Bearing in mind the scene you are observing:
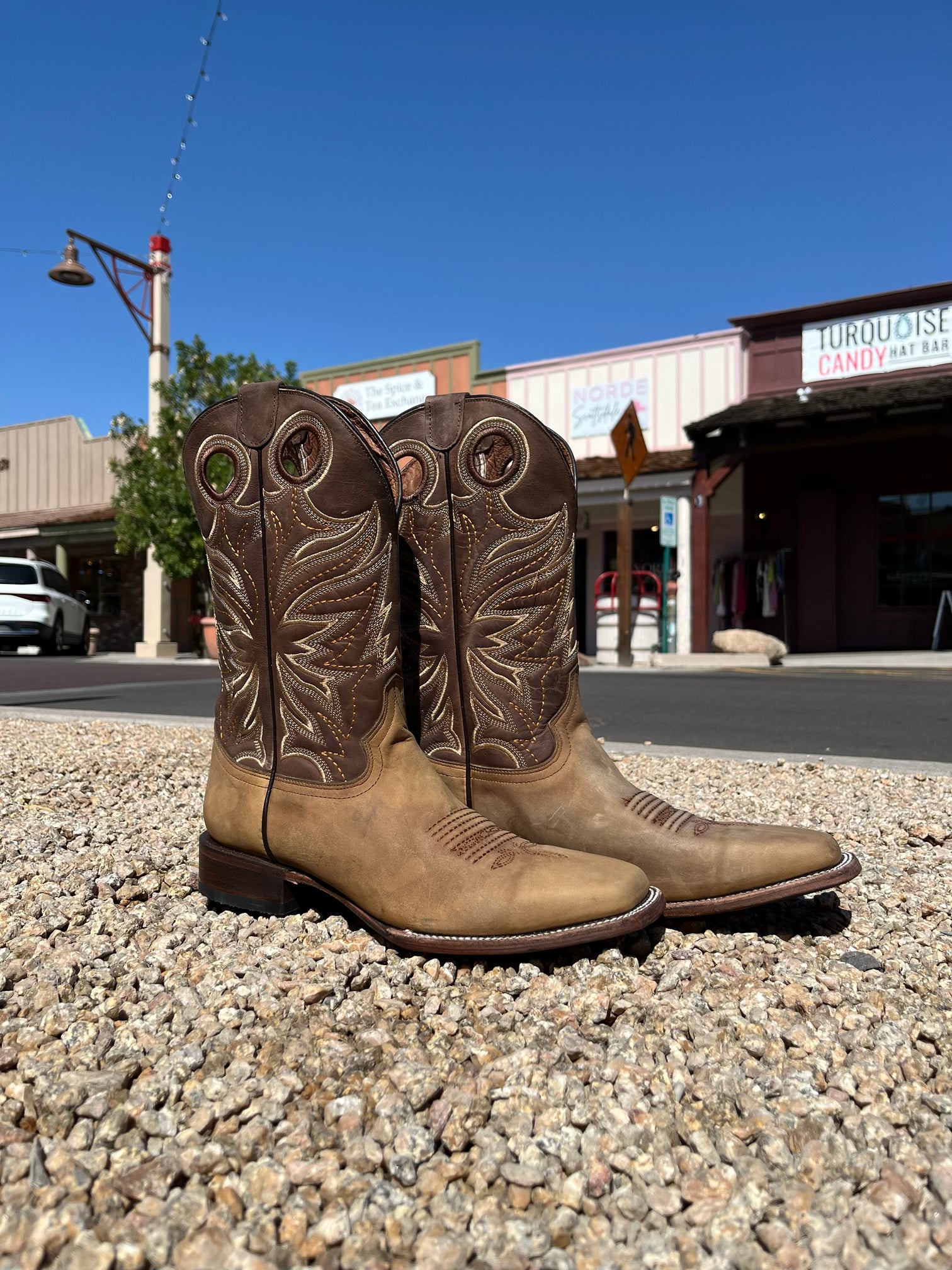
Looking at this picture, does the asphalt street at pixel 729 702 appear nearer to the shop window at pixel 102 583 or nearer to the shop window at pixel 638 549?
the shop window at pixel 638 549

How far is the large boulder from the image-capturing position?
9.05 metres

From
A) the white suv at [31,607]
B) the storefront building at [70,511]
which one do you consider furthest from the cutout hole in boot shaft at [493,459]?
the storefront building at [70,511]

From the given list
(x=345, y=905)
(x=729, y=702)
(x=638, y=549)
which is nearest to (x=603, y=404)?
(x=638, y=549)

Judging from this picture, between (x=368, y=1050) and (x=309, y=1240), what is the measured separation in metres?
0.25

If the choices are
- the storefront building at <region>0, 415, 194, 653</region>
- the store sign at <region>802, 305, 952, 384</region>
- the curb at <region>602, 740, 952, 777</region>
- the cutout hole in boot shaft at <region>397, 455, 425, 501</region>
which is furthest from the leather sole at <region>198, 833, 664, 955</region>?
the storefront building at <region>0, 415, 194, 653</region>

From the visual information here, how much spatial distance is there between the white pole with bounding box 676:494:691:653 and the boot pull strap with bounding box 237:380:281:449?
386 inches

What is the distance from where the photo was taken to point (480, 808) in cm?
135

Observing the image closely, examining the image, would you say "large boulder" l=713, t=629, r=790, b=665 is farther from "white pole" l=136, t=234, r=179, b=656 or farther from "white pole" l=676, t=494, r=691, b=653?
"white pole" l=136, t=234, r=179, b=656

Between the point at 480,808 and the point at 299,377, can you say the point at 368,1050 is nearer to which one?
the point at 480,808

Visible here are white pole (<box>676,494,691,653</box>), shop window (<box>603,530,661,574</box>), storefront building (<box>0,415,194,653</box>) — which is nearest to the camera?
white pole (<box>676,494,691,653</box>)

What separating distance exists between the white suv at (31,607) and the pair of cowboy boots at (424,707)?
10.4m

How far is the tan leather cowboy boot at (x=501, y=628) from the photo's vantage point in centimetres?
130

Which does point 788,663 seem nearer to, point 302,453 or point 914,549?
point 914,549

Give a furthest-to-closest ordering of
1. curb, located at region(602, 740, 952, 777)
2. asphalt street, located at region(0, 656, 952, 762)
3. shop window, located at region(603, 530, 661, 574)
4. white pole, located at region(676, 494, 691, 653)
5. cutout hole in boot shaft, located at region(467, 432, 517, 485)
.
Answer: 1. shop window, located at region(603, 530, 661, 574)
2. white pole, located at region(676, 494, 691, 653)
3. asphalt street, located at region(0, 656, 952, 762)
4. curb, located at region(602, 740, 952, 777)
5. cutout hole in boot shaft, located at region(467, 432, 517, 485)
